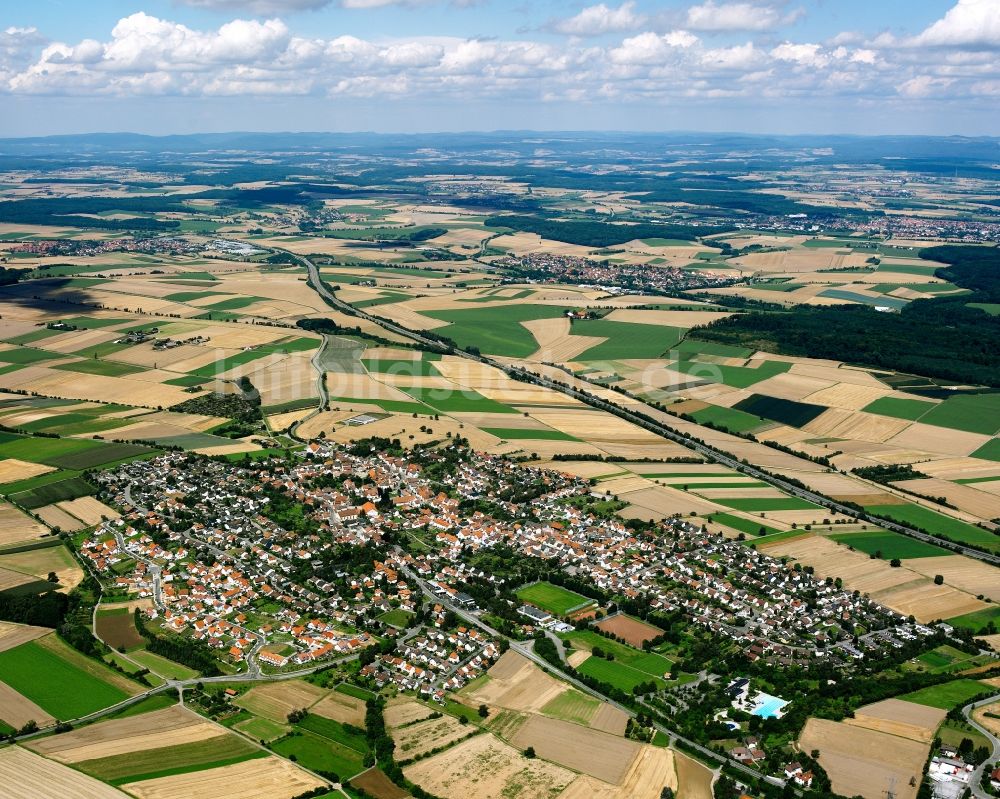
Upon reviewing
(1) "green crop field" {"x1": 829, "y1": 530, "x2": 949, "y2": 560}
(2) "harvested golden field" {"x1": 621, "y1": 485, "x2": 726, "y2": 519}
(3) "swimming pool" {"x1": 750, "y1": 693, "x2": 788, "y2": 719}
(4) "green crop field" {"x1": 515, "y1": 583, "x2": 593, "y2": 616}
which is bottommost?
(3) "swimming pool" {"x1": 750, "y1": 693, "x2": 788, "y2": 719}

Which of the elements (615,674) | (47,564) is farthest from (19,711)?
(615,674)

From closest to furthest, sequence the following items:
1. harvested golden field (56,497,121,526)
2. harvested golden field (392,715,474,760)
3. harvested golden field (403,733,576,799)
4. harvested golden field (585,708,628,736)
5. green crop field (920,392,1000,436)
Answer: harvested golden field (403,733,576,799) → harvested golden field (392,715,474,760) → harvested golden field (585,708,628,736) → harvested golden field (56,497,121,526) → green crop field (920,392,1000,436)

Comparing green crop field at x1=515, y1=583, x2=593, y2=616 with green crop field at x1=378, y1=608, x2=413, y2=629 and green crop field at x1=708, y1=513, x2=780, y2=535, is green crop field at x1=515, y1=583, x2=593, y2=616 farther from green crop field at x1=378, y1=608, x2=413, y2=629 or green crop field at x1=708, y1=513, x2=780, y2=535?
green crop field at x1=708, y1=513, x2=780, y2=535

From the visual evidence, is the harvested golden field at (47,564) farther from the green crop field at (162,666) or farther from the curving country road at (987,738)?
the curving country road at (987,738)

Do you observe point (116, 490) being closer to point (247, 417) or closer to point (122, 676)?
point (247, 417)

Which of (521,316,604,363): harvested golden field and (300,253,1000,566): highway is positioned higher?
(521,316,604,363): harvested golden field

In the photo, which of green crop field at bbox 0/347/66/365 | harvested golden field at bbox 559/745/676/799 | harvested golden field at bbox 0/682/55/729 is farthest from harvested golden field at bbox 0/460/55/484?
harvested golden field at bbox 559/745/676/799

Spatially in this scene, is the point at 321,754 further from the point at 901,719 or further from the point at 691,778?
the point at 901,719
